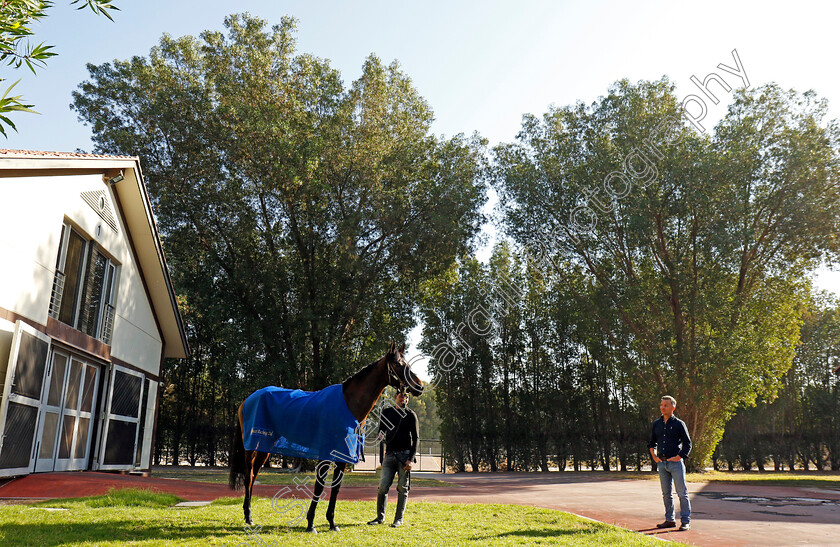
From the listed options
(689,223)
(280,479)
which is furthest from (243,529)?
(689,223)

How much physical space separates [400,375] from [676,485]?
451 centimetres

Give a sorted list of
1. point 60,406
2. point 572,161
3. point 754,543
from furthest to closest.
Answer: point 572,161, point 60,406, point 754,543

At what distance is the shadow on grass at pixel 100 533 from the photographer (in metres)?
5.26

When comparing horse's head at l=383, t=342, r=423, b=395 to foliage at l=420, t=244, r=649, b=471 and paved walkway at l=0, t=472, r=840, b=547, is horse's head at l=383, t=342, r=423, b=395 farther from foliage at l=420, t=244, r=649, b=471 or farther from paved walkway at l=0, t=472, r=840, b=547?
foliage at l=420, t=244, r=649, b=471

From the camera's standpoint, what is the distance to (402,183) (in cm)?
2283

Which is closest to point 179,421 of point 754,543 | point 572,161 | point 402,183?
point 402,183

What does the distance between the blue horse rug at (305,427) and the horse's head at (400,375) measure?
0.64 metres

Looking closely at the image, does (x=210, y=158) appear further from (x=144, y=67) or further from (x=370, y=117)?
(x=370, y=117)

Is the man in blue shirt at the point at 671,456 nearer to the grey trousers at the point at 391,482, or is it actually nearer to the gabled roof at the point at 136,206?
the grey trousers at the point at 391,482

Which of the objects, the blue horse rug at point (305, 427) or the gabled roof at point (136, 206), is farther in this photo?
the gabled roof at point (136, 206)

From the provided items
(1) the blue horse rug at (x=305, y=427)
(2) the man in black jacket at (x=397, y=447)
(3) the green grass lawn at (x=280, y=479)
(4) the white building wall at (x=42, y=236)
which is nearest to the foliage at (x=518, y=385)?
(3) the green grass lawn at (x=280, y=479)

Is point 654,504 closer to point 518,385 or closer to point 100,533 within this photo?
point 100,533

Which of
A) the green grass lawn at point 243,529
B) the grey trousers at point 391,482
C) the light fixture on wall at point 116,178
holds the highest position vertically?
the light fixture on wall at point 116,178

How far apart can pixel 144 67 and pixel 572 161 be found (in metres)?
17.7
